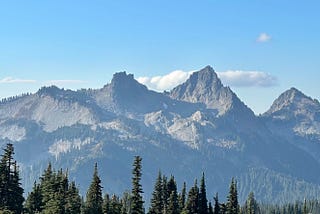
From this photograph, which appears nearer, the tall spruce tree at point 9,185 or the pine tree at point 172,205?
the tall spruce tree at point 9,185

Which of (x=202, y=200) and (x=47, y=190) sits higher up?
(x=202, y=200)

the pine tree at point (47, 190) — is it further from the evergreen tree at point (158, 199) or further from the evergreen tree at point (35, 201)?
the evergreen tree at point (158, 199)

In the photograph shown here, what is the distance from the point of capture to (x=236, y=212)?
129 meters

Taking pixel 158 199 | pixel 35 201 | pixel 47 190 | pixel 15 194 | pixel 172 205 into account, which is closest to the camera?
pixel 15 194

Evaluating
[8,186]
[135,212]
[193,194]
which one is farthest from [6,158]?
[193,194]

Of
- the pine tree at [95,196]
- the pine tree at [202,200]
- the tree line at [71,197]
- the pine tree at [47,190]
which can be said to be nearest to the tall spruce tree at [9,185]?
the tree line at [71,197]

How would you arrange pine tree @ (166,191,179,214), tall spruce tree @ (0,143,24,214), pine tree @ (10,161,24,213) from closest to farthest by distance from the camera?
tall spruce tree @ (0,143,24,214), pine tree @ (10,161,24,213), pine tree @ (166,191,179,214)

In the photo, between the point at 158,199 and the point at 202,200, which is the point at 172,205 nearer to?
the point at 158,199

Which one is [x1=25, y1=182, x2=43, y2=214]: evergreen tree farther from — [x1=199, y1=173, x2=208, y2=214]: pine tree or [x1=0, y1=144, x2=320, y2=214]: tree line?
[x1=199, y1=173, x2=208, y2=214]: pine tree

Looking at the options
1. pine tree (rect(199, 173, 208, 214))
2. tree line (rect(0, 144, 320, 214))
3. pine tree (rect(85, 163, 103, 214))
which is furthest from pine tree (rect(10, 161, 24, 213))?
pine tree (rect(199, 173, 208, 214))

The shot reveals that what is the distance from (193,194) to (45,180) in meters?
28.3

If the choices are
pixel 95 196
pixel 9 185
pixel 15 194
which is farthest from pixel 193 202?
pixel 9 185

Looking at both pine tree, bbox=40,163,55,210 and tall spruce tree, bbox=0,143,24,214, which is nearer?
tall spruce tree, bbox=0,143,24,214

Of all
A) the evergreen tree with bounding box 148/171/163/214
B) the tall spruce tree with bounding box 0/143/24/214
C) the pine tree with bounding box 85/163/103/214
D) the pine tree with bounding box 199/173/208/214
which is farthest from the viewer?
the evergreen tree with bounding box 148/171/163/214
